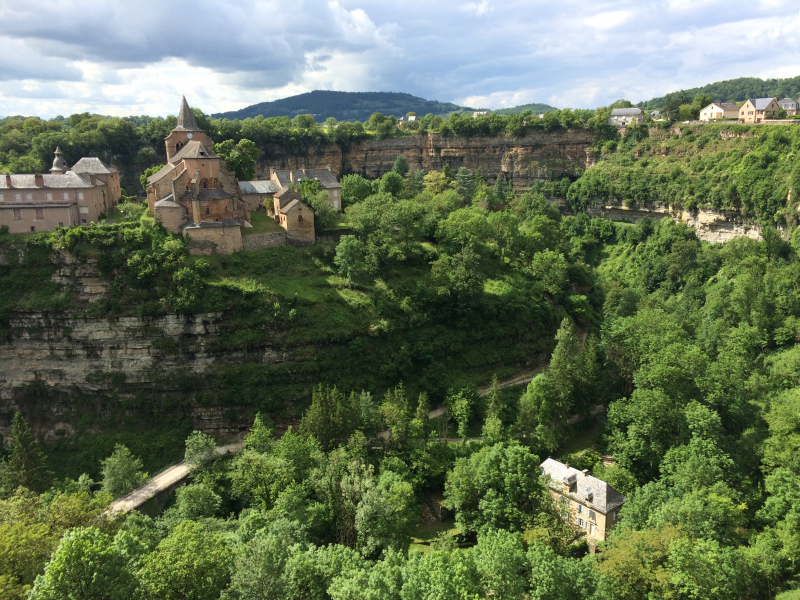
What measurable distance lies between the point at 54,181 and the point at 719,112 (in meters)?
100

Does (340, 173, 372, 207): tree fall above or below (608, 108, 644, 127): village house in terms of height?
below

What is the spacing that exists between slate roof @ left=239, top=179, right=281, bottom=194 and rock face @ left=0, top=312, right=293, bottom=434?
69.0 ft

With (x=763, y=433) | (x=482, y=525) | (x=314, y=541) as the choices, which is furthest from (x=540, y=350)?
(x=314, y=541)

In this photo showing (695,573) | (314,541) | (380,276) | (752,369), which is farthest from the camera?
(380,276)

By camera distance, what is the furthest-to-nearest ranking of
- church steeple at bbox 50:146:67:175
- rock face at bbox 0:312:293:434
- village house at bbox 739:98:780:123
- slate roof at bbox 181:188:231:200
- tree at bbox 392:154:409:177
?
tree at bbox 392:154:409:177 < village house at bbox 739:98:780:123 < church steeple at bbox 50:146:67:175 < slate roof at bbox 181:188:231:200 < rock face at bbox 0:312:293:434

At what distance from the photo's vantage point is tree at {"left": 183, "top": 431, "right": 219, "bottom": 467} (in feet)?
136

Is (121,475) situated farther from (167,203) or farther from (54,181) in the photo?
(54,181)

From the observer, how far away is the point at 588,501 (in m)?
35.8

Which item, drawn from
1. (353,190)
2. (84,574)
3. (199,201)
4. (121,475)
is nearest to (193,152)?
(199,201)

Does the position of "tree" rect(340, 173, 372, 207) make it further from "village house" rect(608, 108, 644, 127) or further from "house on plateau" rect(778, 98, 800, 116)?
"house on plateau" rect(778, 98, 800, 116)

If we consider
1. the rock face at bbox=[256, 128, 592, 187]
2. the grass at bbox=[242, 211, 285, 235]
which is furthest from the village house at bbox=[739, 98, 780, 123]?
the grass at bbox=[242, 211, 285, 235]

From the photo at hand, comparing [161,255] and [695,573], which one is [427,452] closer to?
[695,573]

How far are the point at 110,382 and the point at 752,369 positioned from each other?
176 ft

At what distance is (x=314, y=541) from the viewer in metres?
34.3
